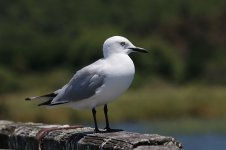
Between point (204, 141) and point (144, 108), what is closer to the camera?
point (204, 141)

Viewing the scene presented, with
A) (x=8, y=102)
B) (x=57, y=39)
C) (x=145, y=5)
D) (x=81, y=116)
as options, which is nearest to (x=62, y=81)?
(x=8, y=102)

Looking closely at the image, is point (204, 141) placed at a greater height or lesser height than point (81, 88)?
greater

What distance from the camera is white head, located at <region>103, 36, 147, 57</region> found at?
6262 mm

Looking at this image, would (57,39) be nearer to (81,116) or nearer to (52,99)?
(81,116)

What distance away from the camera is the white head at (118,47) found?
20.5 feet

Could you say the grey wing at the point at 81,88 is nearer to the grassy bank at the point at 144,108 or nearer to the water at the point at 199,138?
the water at the point at 199,138

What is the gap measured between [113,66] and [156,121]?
18644mm

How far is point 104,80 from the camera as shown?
6113mm

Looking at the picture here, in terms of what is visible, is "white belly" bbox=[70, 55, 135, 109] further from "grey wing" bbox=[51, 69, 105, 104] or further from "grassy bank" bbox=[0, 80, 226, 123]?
"grassy bank" bbox=[0, 80, 226, 123]

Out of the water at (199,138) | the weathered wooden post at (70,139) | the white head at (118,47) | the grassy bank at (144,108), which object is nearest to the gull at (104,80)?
the white head at (118,47)

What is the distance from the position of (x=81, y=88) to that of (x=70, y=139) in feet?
1.71

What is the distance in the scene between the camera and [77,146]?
5.79 m

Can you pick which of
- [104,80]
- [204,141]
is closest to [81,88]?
[104,80]

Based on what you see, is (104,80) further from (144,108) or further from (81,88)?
(144,108)
